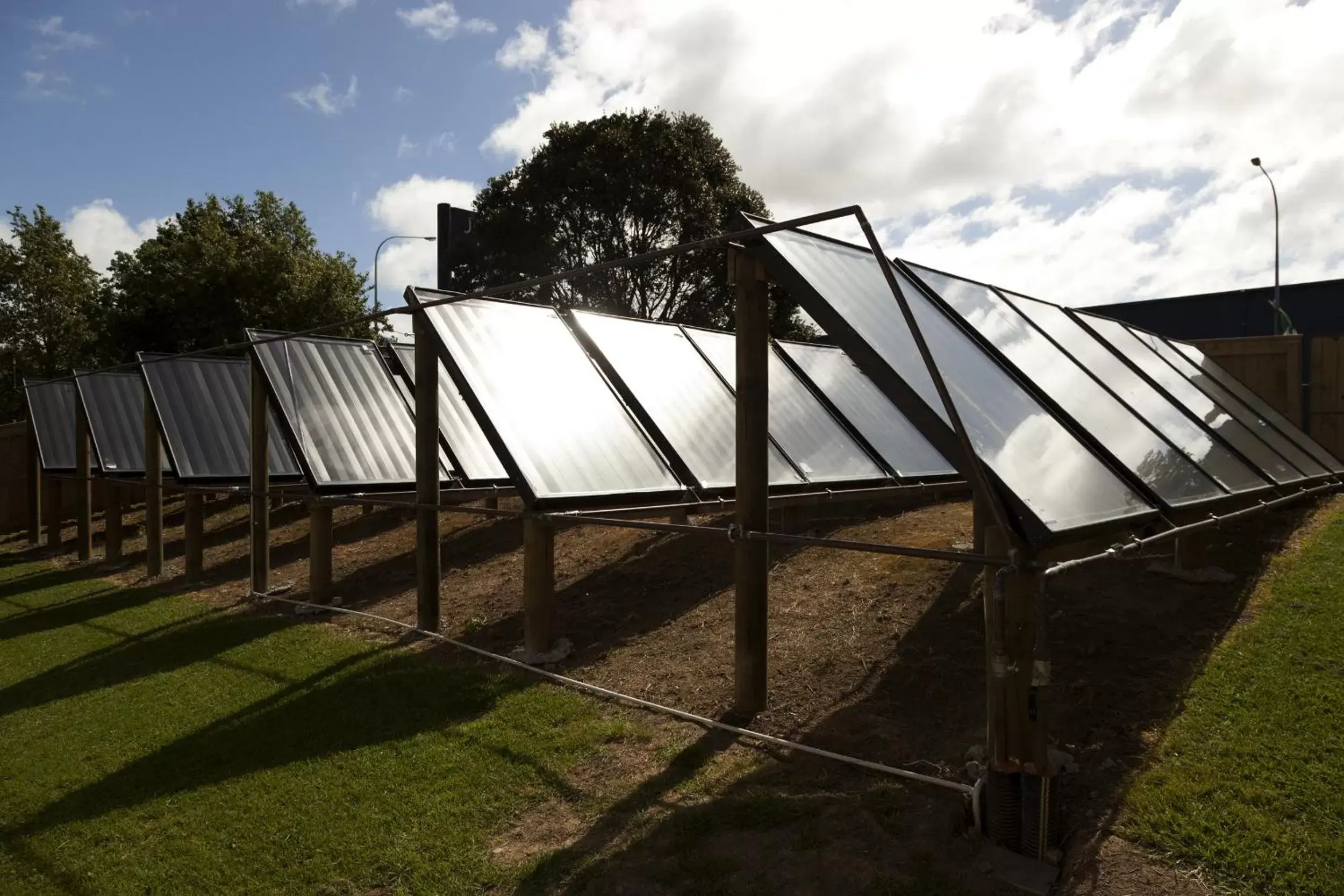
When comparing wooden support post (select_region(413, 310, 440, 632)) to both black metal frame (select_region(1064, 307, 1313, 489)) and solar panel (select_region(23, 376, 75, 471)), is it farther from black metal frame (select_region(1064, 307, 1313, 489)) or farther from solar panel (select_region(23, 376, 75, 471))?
solar panel (select_region(23, 376, 75, 471))

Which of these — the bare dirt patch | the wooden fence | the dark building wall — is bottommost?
the bare dirt patch

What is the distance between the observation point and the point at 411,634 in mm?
7457

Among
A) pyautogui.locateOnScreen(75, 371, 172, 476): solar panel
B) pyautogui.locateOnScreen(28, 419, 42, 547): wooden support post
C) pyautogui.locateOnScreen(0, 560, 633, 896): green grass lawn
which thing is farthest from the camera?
pyautogui.locateOnScreen(28, 419, 42, 547): wooden support post

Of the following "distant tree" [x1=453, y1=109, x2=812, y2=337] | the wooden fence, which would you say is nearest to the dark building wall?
"distant tree" [x1=453, y1=109, x2=812, y2=337]

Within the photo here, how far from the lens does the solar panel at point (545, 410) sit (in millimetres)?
6113

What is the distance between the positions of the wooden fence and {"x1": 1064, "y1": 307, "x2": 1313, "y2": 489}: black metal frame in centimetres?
414

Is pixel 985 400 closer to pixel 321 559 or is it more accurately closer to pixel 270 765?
pixel 270 765

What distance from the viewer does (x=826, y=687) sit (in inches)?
211

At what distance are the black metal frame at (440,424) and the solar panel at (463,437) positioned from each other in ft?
0.04

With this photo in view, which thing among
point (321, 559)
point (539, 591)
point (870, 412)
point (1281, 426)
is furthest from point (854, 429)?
point (321, 559)

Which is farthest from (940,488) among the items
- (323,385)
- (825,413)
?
(323,385)

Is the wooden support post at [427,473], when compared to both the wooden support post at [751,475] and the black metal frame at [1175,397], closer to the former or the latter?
the wooden support post at [751,475]

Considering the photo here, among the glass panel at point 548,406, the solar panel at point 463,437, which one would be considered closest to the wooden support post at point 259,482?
the solar panel at point 463,437

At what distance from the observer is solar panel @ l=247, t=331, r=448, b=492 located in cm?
881
